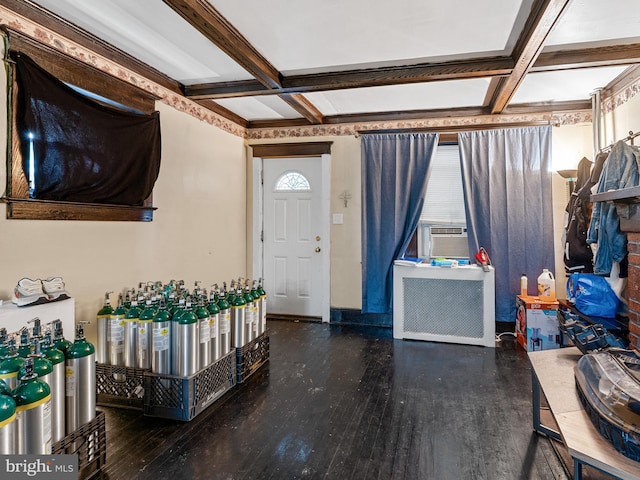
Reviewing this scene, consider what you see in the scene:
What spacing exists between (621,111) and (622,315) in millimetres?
1864

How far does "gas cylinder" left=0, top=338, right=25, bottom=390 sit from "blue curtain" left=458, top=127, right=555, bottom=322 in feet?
12.9

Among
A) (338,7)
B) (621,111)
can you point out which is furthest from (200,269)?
(621,111)

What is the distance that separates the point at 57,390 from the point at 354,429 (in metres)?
1.55

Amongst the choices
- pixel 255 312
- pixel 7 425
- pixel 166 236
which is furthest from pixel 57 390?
pixel 166 236

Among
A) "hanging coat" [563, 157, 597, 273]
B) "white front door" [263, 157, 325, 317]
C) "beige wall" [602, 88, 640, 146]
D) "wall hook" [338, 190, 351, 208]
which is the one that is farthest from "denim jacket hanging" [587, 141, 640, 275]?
"white front door" [263, 157, 325, 317]

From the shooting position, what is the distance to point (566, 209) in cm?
398

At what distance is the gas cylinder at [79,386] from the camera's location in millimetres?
1848

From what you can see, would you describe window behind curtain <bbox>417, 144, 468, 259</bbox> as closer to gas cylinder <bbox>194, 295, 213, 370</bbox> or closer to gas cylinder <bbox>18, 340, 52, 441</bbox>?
gas cylinder <bbox>194, 295, 213, 370</bbox>

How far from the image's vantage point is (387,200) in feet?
14.8

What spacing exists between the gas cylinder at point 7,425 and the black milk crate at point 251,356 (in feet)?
5.31

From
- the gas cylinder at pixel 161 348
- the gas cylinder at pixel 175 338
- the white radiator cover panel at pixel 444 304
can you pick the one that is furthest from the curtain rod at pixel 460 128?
the gas cylinder at pixel 161 348

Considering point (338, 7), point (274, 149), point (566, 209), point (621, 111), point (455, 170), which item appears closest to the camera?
point (338, 7)

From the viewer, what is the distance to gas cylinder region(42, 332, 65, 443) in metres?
1.72

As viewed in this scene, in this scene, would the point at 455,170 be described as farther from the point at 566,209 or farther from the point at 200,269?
the point at 200,269
